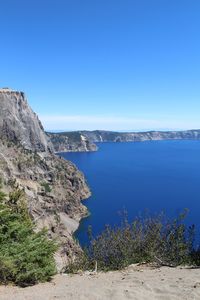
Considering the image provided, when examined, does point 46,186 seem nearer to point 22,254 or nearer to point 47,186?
point 47,186

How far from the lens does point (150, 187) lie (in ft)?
606

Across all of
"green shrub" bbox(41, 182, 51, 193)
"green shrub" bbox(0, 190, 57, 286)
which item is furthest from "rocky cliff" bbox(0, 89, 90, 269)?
"green shrub" bbox(0, 190, 57, 286)

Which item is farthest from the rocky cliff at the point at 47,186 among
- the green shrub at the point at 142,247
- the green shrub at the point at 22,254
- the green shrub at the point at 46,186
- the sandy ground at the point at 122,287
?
the sandy ground at the point at 122,287

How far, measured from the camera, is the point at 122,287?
60.7 feet

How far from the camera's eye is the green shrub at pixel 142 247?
24.3 m

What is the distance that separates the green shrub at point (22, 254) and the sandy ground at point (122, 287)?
2.40ft

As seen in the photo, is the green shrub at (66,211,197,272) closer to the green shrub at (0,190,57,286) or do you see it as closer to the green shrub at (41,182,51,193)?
the green shrub at (0,190,57,286)

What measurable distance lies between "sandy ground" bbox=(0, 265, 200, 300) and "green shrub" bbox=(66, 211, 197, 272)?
2.09 m

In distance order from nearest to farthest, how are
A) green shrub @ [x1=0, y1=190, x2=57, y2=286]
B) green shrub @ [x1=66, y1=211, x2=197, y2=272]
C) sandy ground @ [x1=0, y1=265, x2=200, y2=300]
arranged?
sandy ground @ [x1=0, y1=265, x2=200, y2=300] → green shrub @ [x1=0, y1=190, x2=57, y2=286] → green shrub @ [x1=66, y1=211, x2=197, y2=272]

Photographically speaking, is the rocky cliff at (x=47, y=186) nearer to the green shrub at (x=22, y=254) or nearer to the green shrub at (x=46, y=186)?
the green shrub at (x=46, y=186)

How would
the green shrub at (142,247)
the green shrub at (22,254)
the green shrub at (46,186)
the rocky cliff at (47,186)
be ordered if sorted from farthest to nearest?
the green shrub at (46,186), the rocky cliff at (47,186), the green shrub at (142,247), the green shrub at (22,254)

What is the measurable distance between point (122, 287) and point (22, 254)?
5.66 m

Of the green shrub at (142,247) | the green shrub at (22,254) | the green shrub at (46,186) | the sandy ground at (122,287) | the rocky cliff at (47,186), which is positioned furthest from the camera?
the green shrub at (46,186)

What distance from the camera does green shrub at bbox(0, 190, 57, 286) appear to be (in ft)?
66.2
